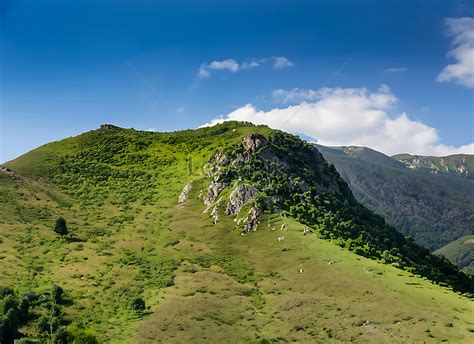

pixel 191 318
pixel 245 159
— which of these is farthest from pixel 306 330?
pixel 245 159

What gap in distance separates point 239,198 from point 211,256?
19451mm

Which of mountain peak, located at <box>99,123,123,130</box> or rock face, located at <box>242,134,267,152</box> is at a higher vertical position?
mountain peak, located at <box>99,123,123,130</box>

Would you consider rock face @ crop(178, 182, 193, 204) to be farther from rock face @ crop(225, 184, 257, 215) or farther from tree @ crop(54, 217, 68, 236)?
tree @ crop(54, 217, 68, 236)

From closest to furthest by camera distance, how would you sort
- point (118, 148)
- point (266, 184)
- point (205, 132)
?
1. point (266, 184)
2. point (118, 148)
3. point (205, 132)

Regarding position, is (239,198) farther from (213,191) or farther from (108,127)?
(108,127)

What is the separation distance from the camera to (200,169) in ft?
428

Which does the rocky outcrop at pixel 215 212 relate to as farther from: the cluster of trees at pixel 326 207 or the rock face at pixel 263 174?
the cluster of trees at pixel 326 207

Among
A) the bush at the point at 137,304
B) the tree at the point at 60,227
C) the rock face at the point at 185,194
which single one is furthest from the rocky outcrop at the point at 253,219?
the tree at the point at 60,227

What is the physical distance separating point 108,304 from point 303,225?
4623 centimetres

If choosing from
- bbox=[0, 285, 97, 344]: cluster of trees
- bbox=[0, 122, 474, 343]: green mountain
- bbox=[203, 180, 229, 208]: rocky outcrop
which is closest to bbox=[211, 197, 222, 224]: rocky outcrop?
bbox=[0, 122, 474, 343]: green mountain

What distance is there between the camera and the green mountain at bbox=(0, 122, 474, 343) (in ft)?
206

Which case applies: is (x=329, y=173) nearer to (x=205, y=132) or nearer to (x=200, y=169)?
(x=200, y=169)

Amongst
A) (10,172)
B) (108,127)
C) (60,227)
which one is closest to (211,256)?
(60,227)

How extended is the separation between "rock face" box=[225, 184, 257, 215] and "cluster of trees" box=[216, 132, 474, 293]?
3.28 m
